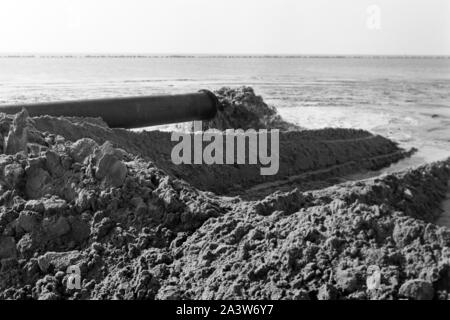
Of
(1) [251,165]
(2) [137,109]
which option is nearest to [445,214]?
(1) [251,165]

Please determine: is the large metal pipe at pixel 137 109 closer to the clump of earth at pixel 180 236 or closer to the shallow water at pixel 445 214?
the clump of earth at pixel 180 236

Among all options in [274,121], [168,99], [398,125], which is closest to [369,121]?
[398,125]

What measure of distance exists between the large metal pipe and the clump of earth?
1951 mm

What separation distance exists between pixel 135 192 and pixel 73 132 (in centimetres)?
250

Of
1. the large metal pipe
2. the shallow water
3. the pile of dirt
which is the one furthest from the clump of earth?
the large metal pipe

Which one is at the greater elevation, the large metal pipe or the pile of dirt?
the large metal pipe

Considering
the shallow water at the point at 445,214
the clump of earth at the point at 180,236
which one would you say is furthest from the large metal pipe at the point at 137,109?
the shallow water at the point at 445,214

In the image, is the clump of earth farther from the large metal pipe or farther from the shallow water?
the large metal pipe

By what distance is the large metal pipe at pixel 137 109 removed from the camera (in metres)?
8.41

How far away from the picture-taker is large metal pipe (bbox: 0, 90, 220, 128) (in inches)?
331

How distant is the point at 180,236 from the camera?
447 cm

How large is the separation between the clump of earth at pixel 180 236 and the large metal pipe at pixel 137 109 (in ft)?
6.40

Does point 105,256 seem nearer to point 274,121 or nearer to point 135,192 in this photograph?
point 135,192

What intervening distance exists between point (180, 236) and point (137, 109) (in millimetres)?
5673
